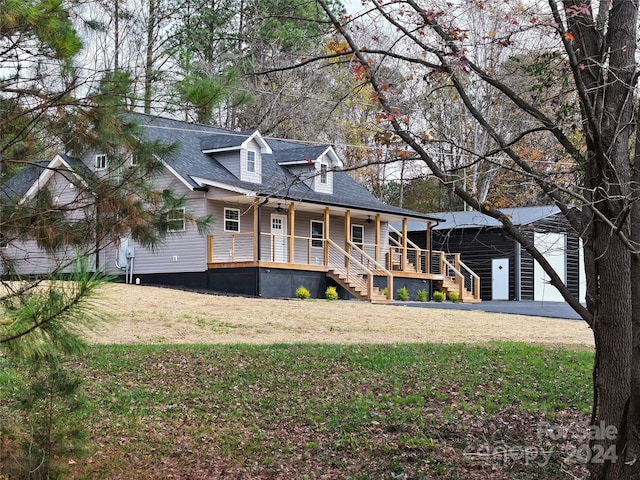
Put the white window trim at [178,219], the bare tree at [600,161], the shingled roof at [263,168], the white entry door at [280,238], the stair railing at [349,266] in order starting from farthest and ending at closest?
the white entry door at [280,238]
the stair railing at [349,266]
the shingled roof at [263,168]
the white window trim at [178,219]
the bare tree at [600,161]

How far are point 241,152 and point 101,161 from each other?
21054 millimetres

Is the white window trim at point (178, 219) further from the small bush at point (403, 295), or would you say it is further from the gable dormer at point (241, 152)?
the small bush at point (403, 295)

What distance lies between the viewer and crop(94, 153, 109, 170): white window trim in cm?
631

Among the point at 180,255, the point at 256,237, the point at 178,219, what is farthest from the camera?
the point at 180,255

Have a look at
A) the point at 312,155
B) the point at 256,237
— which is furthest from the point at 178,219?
the point at 312,155

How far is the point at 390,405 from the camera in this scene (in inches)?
359

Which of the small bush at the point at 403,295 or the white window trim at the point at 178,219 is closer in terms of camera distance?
the white window trim at the point at 178,219

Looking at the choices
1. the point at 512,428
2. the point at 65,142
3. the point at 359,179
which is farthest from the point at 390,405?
the point at 359,179

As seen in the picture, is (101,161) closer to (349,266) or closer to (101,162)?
(101,162)

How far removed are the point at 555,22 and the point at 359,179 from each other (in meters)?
37.1

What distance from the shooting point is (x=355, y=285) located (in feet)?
86.2

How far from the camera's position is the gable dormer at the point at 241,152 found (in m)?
27.3

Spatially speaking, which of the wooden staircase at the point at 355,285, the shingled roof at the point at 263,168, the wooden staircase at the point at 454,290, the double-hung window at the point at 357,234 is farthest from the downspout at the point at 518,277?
the wooden staircase at the point at 355,285

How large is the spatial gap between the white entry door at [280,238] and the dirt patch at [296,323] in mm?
4807
